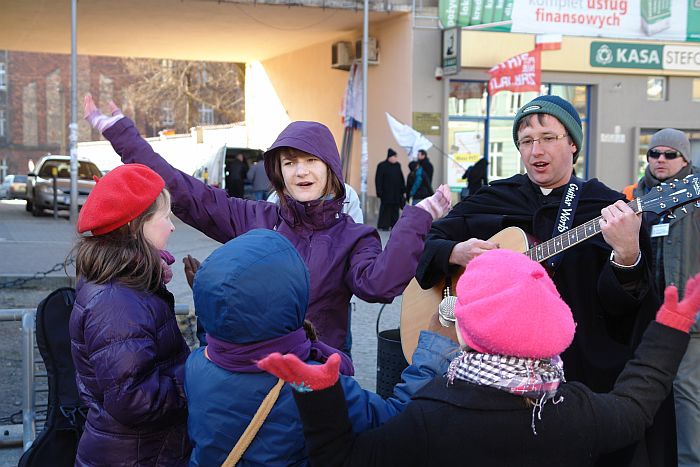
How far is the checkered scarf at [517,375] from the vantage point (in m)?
1.84

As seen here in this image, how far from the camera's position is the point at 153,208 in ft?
8.96

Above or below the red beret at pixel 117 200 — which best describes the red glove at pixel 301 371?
below

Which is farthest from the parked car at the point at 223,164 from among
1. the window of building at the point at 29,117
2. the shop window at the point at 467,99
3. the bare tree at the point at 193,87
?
the window of building at the point at 29,117

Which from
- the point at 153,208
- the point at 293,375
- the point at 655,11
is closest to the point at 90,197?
the point at 153,208

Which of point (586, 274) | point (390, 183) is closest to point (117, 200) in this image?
point (586, 274)

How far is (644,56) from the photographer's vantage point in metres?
19.8

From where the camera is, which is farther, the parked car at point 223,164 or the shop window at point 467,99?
the parked car at point 223,164

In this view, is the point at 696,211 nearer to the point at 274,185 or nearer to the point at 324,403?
the point at 274,185

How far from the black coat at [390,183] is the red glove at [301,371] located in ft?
51.5

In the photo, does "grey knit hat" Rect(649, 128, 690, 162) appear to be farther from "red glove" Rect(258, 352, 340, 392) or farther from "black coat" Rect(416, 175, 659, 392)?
"red glove" Rect(258, 352, 340, 392)

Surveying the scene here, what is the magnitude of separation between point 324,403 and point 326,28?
63.5 ft

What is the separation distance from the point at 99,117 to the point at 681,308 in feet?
7.39

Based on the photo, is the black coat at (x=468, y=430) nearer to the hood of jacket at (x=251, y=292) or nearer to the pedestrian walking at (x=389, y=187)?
the hood of jacket at (x=251, y=292)

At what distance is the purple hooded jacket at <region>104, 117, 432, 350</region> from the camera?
8.68ft
